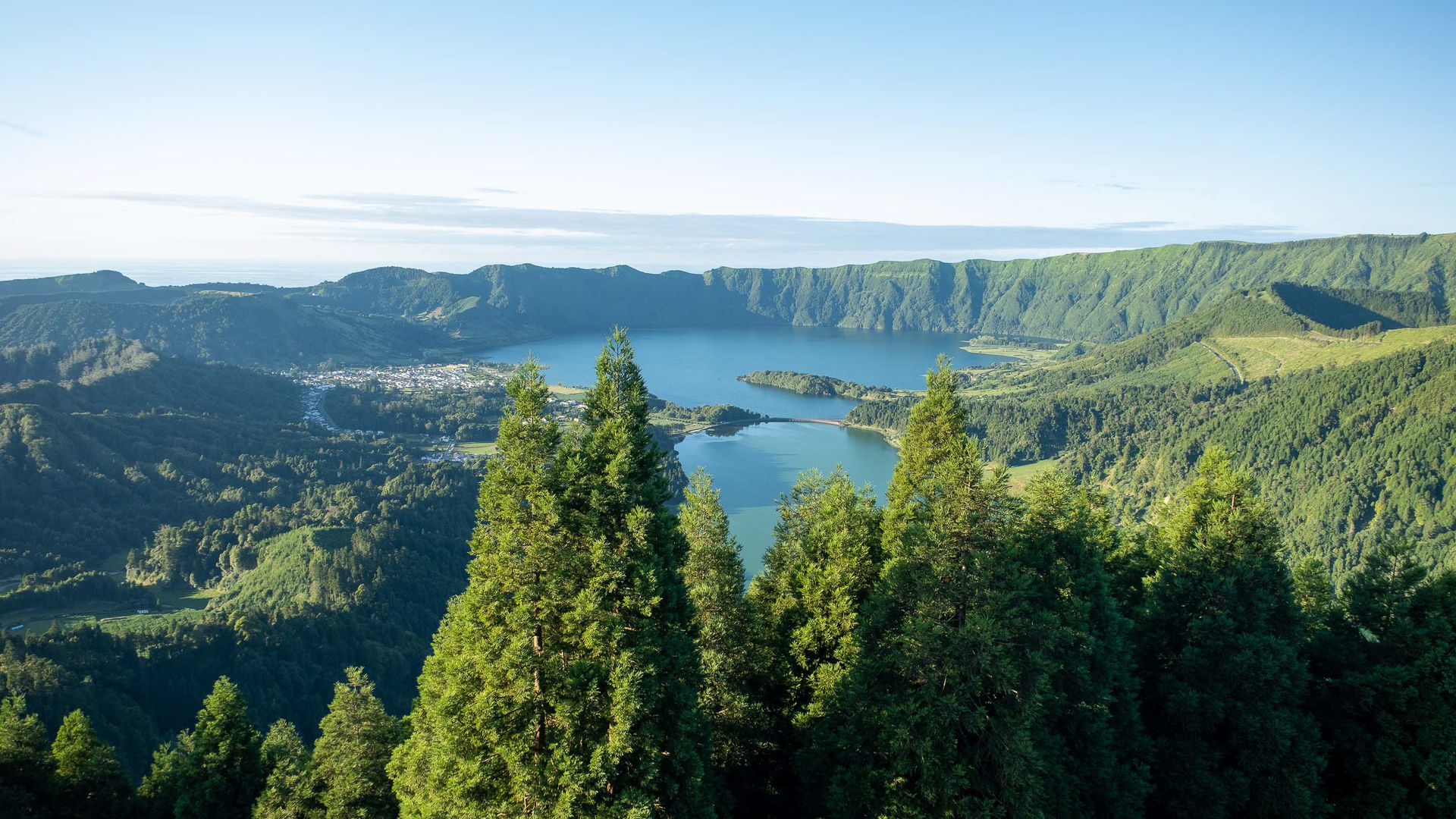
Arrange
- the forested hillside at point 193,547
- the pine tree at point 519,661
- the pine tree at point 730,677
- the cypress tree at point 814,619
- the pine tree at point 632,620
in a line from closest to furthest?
1. the pine tree at point 519,661
2. the pine tree at point 632,620
3. the cypress tree at point 814,619
4. the pine tree at point 730,677
5. the forested hillside at point 193,547

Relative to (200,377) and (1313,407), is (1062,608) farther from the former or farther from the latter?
(200,377)

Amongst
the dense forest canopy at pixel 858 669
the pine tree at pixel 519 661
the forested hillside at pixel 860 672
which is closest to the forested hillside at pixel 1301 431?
the dense forest canopy at pixel 858 669

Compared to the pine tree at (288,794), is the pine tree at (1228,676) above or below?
above

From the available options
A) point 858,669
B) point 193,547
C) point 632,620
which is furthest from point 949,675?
point 193,547

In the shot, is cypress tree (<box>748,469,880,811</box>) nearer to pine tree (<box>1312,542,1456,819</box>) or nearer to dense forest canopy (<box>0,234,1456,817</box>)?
dense forest canopy (<box>0,234,1456,817</box>)

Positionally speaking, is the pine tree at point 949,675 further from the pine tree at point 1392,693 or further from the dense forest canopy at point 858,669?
the pine tree at point 1392,693

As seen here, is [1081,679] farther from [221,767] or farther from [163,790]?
[163,790]

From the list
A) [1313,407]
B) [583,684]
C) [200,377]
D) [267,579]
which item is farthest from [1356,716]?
[200,377]
